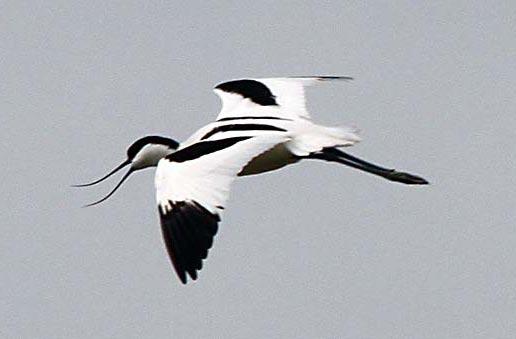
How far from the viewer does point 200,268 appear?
9984 millimetres

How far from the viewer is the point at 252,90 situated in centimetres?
1325

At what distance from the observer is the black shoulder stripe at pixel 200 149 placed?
10.8m

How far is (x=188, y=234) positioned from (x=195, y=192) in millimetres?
324

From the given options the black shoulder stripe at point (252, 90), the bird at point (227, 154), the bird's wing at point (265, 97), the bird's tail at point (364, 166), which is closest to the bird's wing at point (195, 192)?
the bird at point (227, 154)

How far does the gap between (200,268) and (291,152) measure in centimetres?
189

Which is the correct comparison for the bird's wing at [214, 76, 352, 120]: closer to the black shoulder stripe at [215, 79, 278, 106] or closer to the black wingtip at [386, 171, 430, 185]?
the black shoulder stripe at [215, 79, 278, 106]

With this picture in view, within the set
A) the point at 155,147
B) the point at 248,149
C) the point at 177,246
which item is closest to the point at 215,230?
the point at 177,246

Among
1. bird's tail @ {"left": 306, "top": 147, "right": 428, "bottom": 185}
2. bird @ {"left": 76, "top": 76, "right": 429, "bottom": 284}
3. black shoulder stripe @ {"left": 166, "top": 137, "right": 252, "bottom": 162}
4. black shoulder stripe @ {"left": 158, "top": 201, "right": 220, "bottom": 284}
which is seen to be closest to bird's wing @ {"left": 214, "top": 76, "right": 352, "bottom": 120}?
bird @ {"left": 76, "top": 76, "right": 429, "bottom": 284}

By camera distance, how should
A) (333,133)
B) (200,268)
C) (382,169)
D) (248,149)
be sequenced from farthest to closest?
1. (382,169)
2. (333,133)
3. (248,149)
4. (200,268)

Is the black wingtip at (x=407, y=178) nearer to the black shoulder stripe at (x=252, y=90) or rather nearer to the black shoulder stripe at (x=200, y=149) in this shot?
the black shoulder stripe at (x=252, y=90)

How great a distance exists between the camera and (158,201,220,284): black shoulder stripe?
10000mm

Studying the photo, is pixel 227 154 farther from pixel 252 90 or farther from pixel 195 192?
pixel 252 90

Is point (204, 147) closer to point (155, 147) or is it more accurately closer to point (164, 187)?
point (164, 187)

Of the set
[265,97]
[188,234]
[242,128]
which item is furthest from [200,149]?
[265,97]
